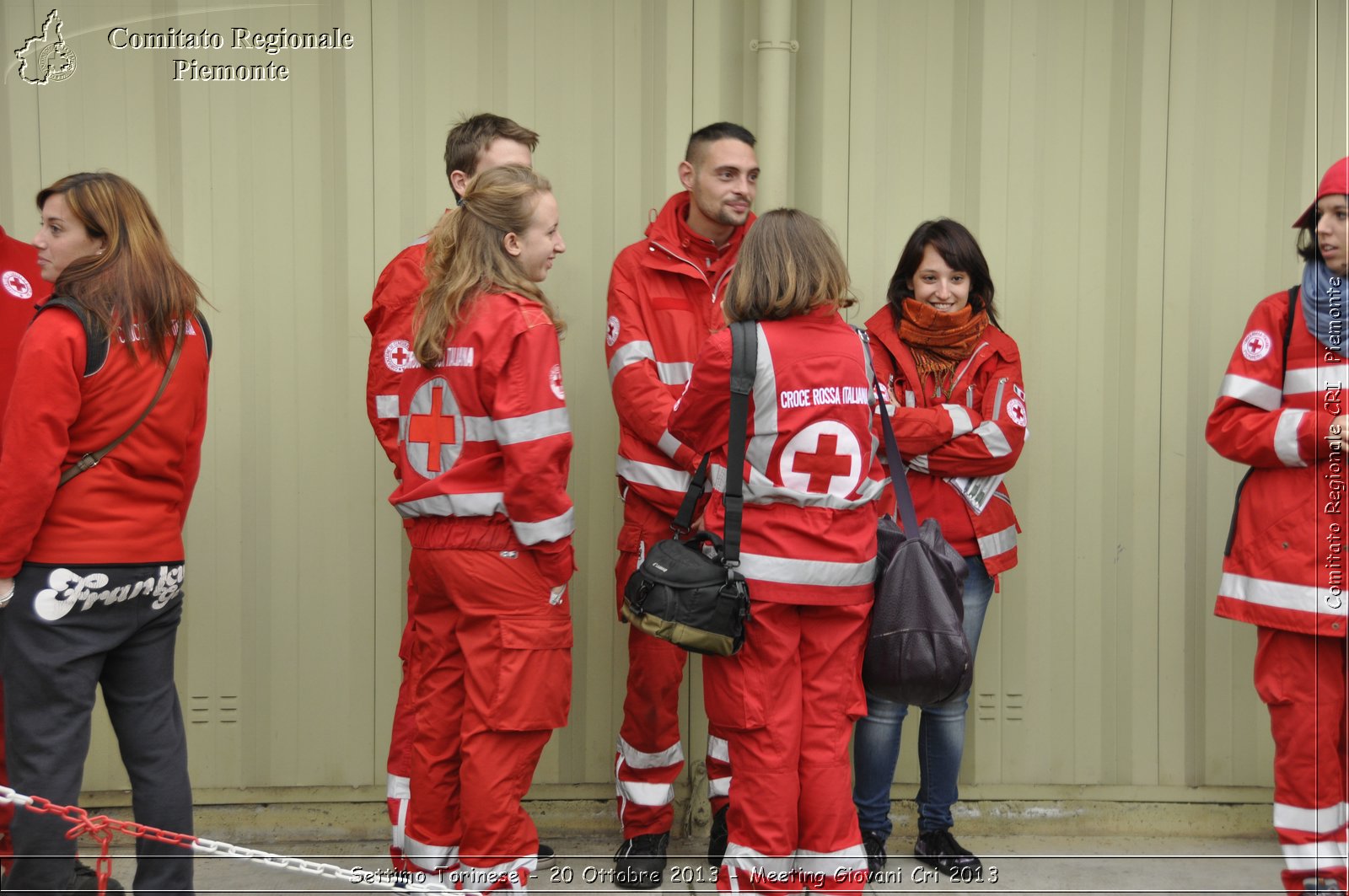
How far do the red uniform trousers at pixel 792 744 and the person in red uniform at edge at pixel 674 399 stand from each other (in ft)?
2.19

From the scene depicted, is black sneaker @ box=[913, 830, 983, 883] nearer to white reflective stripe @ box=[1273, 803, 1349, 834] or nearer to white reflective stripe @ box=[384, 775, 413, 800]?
white reflective stripe @ box=[1273, 803, 1349, 834]

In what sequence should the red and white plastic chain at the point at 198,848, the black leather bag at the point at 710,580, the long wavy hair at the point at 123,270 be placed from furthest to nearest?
the black leather bag at the point at 710,580, the long wavy hair at the point at 123,270, the red and white plastic chain at the point at 198,848

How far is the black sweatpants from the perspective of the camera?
3369mm

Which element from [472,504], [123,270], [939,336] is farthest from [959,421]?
[123,270]

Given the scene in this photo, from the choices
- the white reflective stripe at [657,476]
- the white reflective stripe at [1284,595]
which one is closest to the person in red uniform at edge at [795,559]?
the white reflective stripe at [657,476]

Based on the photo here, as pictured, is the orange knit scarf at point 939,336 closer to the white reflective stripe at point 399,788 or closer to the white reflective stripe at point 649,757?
the white reflective stripe at point 649,757

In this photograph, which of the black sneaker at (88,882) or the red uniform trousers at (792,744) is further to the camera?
the black sneaker at (88,882)

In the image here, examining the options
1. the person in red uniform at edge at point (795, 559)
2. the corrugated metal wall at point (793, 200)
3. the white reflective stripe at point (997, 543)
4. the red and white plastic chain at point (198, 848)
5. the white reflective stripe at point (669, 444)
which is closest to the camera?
the red and white plastic chain at point (198, 848)

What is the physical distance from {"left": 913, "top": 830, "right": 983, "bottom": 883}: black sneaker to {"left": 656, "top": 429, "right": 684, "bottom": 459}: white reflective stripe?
1615 millimetres

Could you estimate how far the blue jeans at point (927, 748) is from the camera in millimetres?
4395

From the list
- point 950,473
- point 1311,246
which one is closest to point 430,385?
point 950,473

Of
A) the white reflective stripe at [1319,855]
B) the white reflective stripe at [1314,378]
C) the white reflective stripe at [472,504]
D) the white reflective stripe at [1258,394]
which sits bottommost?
the white reflective stripe at [1319,855]

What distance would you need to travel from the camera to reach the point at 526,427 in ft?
11.7

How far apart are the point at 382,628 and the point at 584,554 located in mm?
799
